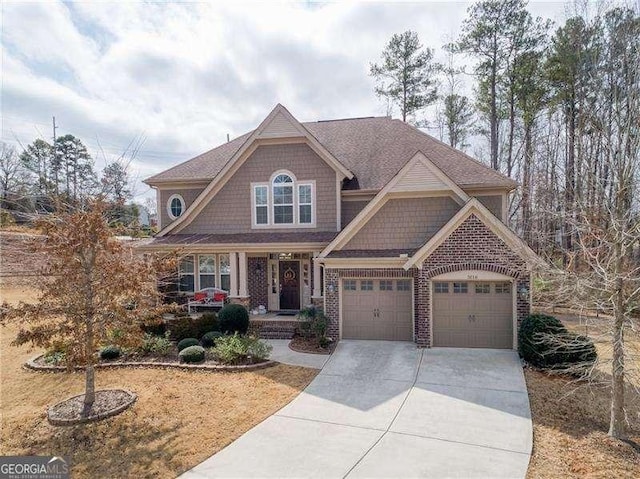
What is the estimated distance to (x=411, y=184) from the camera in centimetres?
1292

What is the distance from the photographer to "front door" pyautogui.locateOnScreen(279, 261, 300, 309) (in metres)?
→ 15.8

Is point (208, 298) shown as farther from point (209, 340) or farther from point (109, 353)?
point (109, 353)

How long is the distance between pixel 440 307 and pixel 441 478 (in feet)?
21.8

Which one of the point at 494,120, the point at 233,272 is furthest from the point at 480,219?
the point at 494,120

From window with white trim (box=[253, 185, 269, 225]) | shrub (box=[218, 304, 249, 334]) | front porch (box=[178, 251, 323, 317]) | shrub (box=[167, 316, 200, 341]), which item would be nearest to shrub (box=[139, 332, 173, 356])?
shrub (box=[167, 316, 200, 341])

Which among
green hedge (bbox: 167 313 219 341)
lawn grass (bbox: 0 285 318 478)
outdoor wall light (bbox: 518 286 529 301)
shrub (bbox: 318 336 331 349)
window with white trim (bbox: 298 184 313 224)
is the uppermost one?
window with white trim (bbox: 298 184 313 224)

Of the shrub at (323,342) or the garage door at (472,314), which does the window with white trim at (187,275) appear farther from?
the garage door at (472,314)

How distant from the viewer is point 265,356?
35.3ft

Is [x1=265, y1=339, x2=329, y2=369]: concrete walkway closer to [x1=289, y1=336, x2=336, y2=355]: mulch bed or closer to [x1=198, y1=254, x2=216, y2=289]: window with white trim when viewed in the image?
[x1=289, y1=336, x2=336, y2=355]: mulch bed

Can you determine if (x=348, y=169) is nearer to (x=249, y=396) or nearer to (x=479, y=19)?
(x=249, y=396)

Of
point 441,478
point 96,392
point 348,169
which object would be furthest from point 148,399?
point 348,169

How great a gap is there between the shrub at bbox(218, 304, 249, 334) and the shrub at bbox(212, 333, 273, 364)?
221 cm

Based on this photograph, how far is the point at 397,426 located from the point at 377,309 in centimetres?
562

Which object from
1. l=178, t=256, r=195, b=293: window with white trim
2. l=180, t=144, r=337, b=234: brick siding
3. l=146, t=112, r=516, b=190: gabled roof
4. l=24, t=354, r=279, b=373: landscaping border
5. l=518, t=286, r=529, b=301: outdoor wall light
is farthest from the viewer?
l=178, t=256, r=195, b=293: window with white trim
